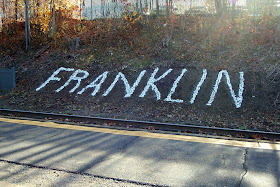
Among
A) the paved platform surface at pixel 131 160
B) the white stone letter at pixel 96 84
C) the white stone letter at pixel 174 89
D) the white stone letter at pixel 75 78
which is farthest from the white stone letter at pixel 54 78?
the paved platform surface at pixel 131 160

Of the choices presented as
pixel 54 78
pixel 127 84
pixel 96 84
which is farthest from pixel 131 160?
pixel 54 78

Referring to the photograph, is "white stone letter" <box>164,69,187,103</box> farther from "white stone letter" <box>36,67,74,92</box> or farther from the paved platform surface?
"white stone letter" <box>36,67,74,92</box>

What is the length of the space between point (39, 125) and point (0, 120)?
65.5 inches

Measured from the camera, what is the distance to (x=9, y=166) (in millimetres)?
4738

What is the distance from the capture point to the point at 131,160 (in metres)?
4.98

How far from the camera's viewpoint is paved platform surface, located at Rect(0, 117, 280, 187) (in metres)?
4.20

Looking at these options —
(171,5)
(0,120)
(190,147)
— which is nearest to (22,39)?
(171,5)

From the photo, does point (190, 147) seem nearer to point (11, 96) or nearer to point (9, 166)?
point (9, 166)

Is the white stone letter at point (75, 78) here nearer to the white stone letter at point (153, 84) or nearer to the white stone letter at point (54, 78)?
the white stone letter at point (54, 78)

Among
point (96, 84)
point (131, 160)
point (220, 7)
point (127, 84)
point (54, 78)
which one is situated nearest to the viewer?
point (131, 160)

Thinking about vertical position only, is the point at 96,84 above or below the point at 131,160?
above

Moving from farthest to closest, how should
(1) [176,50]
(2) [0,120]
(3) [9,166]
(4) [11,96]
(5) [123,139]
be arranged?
1. (1) [176,50]
2. (4) [11,96]
3. (2) [0,120]
4. (5) [123,139]
5. (3) [9,166]

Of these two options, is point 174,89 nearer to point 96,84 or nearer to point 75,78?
point 96,84

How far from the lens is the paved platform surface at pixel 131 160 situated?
13.8 ft
